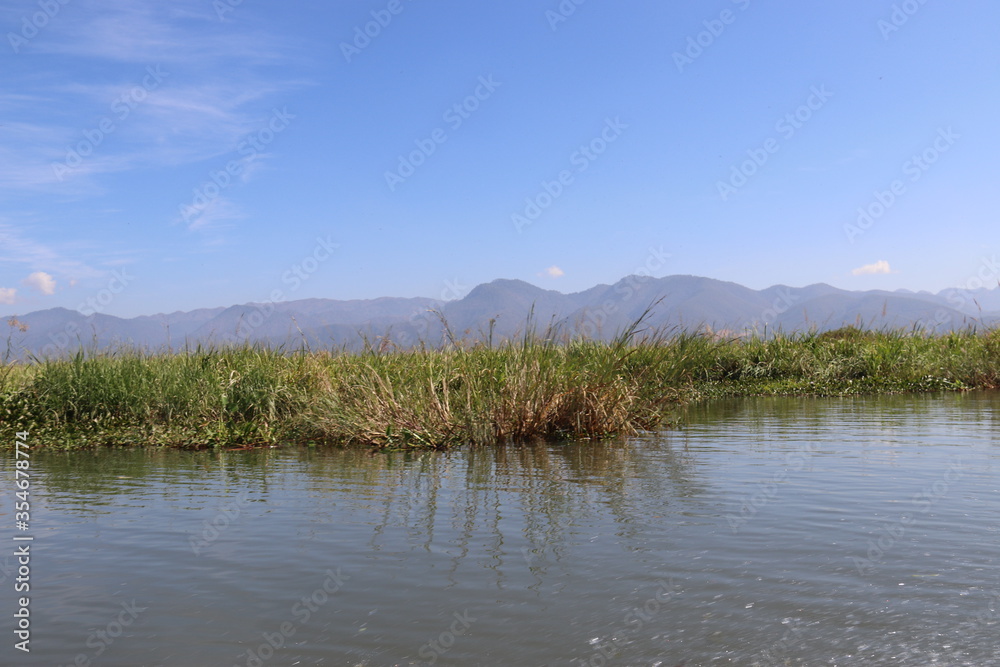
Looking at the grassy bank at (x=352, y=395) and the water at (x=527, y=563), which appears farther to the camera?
the grassy bank at (x=352, y=395)

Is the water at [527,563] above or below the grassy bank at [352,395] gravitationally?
below

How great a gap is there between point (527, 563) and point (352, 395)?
7433 mm

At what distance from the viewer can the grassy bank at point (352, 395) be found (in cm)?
1162

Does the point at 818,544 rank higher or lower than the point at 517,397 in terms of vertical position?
lower

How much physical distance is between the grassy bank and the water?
5.77 feet

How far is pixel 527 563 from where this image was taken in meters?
5.51

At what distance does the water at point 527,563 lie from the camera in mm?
4184

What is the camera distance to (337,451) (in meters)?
11.5

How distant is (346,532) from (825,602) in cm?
364

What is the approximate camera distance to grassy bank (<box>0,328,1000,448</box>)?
11617 mm

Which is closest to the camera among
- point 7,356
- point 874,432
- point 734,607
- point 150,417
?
point 734,607

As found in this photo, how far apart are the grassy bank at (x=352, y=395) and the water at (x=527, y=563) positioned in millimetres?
1759

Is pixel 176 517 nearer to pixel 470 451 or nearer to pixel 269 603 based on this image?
pixel 269 603

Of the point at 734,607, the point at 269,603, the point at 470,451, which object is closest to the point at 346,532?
the point at 269,603
